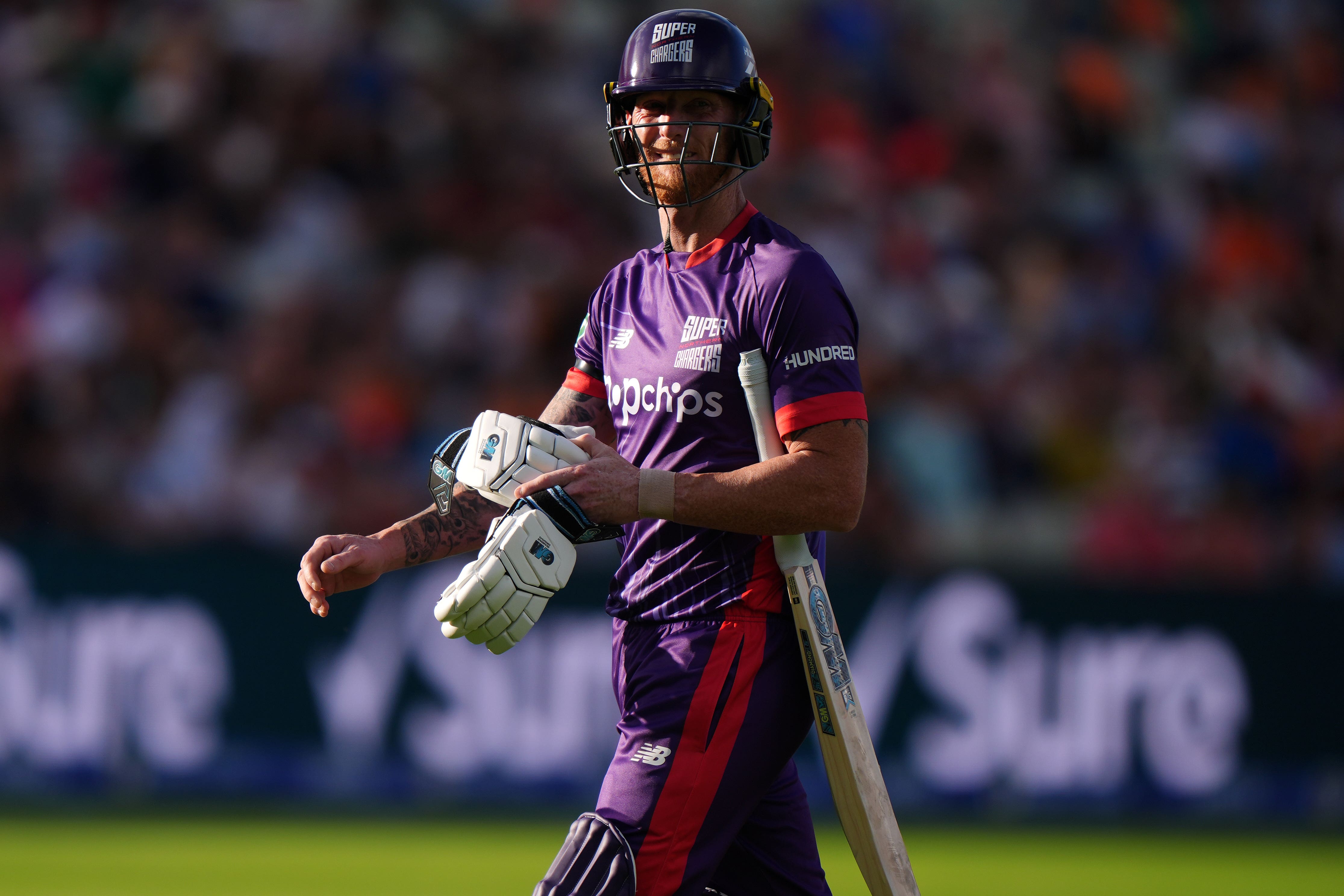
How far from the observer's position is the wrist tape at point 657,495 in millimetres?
3719

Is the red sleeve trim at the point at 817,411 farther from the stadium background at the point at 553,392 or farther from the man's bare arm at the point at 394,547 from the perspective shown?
the stadium background at the point at 553,392

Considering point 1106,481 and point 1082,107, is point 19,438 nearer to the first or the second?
point 1106,481

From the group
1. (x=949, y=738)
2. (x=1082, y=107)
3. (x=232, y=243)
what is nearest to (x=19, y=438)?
(x=232, y=243)

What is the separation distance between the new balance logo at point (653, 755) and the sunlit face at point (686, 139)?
130 cm

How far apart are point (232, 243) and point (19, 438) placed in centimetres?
217

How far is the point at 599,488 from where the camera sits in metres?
3.71

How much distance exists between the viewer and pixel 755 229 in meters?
4.07

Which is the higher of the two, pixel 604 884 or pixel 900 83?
pixel 900 83

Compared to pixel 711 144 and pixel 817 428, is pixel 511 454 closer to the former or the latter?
pixel 817 428

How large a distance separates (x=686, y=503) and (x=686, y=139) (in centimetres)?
92

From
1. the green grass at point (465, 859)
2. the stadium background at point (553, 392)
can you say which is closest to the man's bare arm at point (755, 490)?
the green grass at point (465, 859)

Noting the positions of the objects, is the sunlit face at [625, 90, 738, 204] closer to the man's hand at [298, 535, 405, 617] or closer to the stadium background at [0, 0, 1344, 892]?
the man's hand at [298, 535, 405, 617]

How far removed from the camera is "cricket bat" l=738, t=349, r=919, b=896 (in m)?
3.87

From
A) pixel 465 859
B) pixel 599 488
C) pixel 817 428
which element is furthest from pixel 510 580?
pixel 465 859
